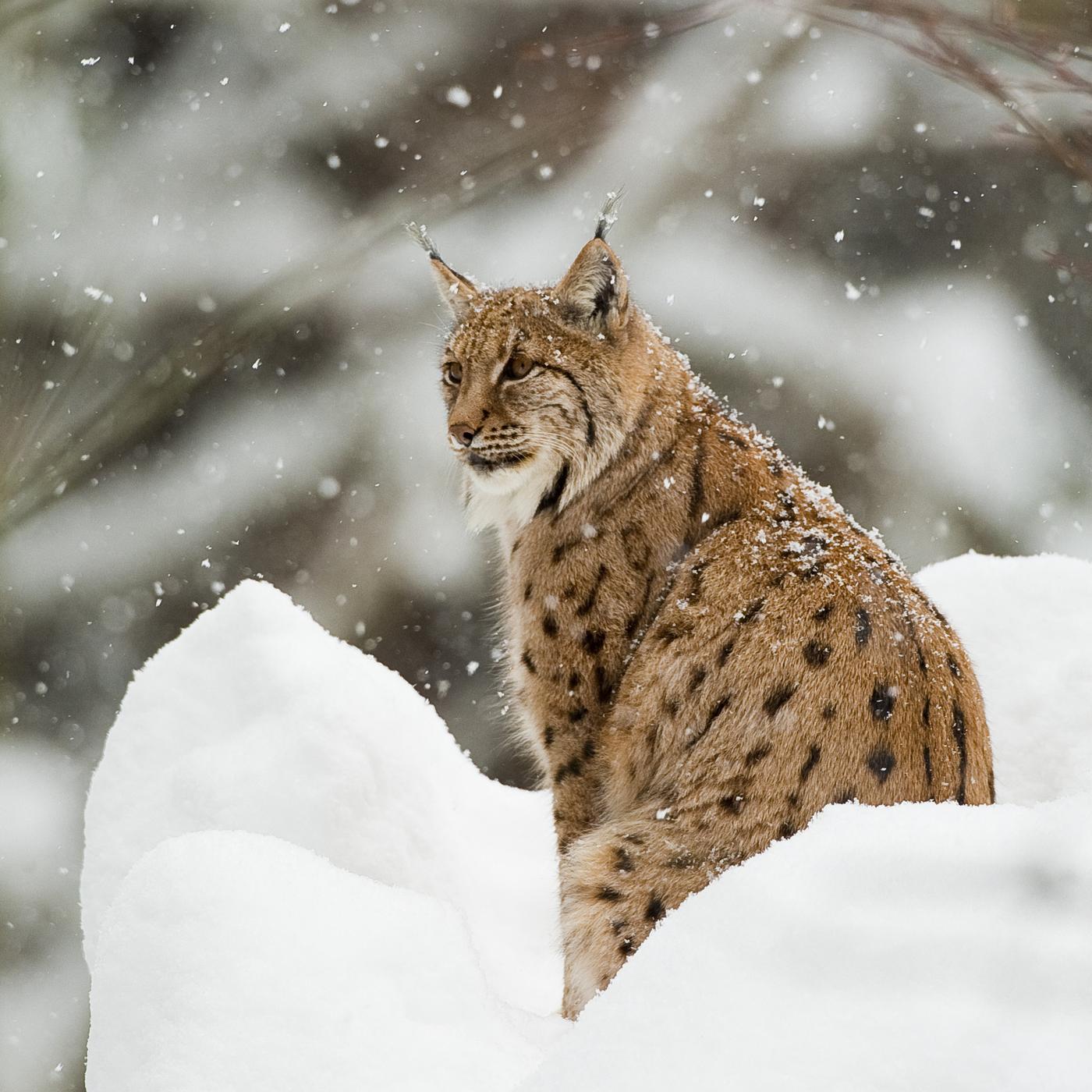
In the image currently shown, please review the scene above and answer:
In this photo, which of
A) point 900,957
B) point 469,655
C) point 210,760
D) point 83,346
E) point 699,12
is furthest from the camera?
point 469,655

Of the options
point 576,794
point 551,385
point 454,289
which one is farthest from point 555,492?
point 576,794

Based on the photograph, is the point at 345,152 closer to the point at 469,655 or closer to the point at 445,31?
the point at 445,31

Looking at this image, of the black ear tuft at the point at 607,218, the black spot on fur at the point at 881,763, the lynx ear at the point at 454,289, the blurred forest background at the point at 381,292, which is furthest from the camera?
the blurred forest background at the point at 381,292

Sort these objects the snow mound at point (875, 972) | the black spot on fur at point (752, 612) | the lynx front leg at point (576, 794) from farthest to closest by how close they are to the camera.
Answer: the lynx front leg at point (576, 794) < the black spot on fur at point (752, 612) < the snow mound at point (875, 972)

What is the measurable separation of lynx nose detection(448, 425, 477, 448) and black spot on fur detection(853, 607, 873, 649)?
100cm

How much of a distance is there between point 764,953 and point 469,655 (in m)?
4.44

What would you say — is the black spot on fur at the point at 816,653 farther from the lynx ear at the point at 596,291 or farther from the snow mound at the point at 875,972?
the snow mound at the point at 875,972

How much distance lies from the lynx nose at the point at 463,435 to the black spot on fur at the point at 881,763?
47.0 inches

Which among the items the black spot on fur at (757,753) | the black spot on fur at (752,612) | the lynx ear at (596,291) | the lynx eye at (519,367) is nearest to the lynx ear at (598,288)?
the lynx ear at (596,291)

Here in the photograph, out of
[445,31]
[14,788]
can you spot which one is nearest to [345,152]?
[445,31]

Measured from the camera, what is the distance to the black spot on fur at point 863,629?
2.55 metres

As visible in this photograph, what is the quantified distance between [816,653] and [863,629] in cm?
12

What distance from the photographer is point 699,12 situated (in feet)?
13.8

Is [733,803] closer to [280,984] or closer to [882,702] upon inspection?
[882,702]
